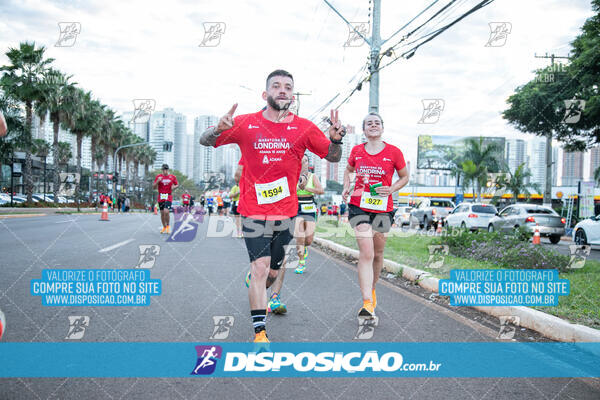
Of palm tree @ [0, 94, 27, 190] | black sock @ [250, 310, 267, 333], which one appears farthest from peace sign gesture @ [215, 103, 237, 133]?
palm tree @ [0, 94, 27, 190]

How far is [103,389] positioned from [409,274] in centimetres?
566

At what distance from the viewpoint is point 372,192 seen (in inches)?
206

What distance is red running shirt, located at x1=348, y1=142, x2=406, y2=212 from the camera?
5.23 metres

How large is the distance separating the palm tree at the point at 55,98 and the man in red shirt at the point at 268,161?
111ft

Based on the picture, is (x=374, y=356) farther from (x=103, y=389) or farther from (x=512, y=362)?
(x=103, y=389)

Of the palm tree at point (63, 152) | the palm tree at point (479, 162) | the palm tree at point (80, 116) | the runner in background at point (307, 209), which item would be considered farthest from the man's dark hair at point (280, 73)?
the palm tree at point (63, 152)

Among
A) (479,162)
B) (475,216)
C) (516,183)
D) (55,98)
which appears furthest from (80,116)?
(516,183)

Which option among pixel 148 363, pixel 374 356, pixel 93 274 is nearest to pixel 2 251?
pixel 93 274

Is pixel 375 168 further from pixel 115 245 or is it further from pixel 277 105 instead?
pixel 115 245

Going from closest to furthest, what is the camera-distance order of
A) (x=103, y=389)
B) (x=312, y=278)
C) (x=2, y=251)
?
(x=103, y=389) < (x=312, y=278) < (x=2, y=251)

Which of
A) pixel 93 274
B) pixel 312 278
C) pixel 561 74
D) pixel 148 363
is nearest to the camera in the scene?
pixel 148 363

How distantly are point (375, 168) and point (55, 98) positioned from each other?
3471cm

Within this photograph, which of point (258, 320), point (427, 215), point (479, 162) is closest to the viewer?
point (258, 320)

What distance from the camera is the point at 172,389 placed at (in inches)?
120
